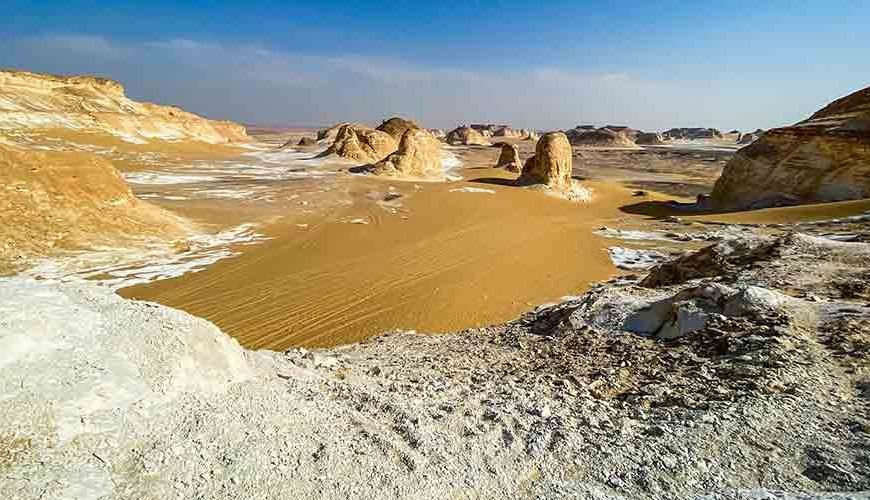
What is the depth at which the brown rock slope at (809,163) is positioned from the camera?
18.5 meters

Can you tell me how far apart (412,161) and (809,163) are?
69.0ft

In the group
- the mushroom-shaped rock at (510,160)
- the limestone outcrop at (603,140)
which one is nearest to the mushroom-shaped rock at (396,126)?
the mushroom-shaped rock at (510,160)

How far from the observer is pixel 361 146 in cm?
3981

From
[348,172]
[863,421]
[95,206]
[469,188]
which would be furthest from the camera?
[348,172]

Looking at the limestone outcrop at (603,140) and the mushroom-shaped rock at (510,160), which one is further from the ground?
the limestone outcrop at (603,140)

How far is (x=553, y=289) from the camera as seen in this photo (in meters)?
10.6

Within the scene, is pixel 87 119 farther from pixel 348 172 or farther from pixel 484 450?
pixel 484 450

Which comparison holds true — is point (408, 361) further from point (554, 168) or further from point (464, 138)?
point (464, 138)

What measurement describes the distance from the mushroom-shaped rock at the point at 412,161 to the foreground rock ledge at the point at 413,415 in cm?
2616

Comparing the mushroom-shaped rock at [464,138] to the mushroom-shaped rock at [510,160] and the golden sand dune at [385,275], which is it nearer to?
the mushroom-shaped rock at [510,160]

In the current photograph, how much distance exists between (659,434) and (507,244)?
11521 mm

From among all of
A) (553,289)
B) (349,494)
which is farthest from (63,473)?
(553,289)

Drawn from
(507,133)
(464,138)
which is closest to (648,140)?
(507,133)

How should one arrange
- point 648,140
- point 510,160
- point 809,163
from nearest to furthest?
1. point 809,163
2. point 510,160
3. point 648,140
